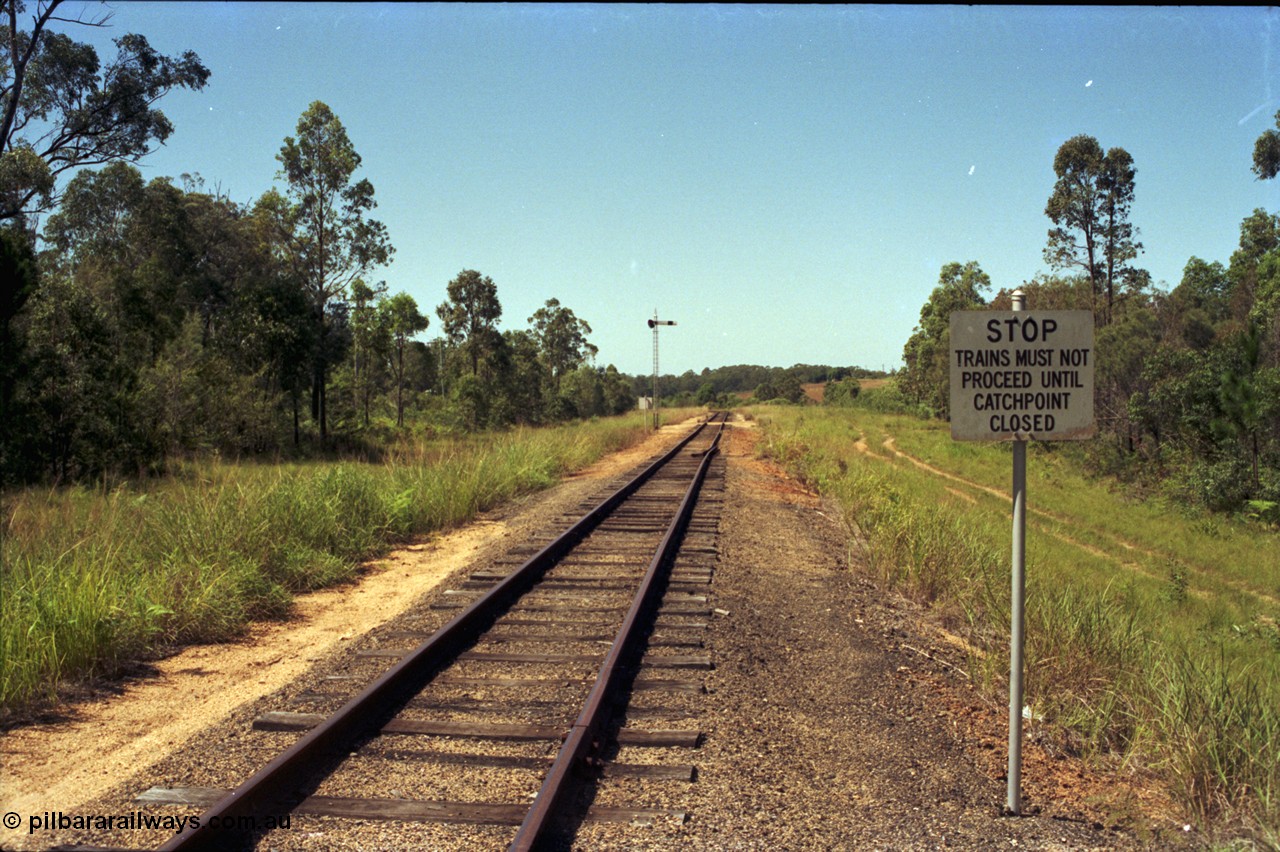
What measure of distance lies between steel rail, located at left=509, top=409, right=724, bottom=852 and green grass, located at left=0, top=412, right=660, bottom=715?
3.32 metres

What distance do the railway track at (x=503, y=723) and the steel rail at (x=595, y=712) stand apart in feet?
0.04

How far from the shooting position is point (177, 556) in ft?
25.6

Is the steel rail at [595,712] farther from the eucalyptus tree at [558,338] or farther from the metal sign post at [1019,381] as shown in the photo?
the eucalyptus tree at [558,338]

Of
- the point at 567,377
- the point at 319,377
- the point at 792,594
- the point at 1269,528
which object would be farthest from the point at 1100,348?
the point at 567,377

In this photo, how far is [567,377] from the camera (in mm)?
79812

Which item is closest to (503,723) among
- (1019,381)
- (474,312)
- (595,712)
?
(595,712)

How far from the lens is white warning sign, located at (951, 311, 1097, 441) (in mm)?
3943

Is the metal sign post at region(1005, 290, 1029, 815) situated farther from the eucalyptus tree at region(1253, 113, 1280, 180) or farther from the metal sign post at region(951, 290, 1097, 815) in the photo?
the eucalyptus tree at region(1253, 113, 1280, 180)

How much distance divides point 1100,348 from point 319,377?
2914 cm

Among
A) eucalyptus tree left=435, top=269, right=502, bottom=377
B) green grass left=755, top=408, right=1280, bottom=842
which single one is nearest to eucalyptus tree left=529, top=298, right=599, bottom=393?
eucalyptus tree left=435, top=269, right=502, bottom=377

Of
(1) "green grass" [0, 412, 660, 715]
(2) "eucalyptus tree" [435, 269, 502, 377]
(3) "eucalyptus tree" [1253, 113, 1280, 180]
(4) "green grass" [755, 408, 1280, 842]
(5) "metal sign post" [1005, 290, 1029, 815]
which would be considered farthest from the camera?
(2) "eucalyptus tree" [435, 269, 502, 377]

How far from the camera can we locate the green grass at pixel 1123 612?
4137 mm

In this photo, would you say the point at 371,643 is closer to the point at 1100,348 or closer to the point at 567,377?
the point at 1100,348

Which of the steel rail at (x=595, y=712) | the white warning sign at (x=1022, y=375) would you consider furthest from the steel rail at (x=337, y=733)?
the white warning sign at (x=1022, y=375)
